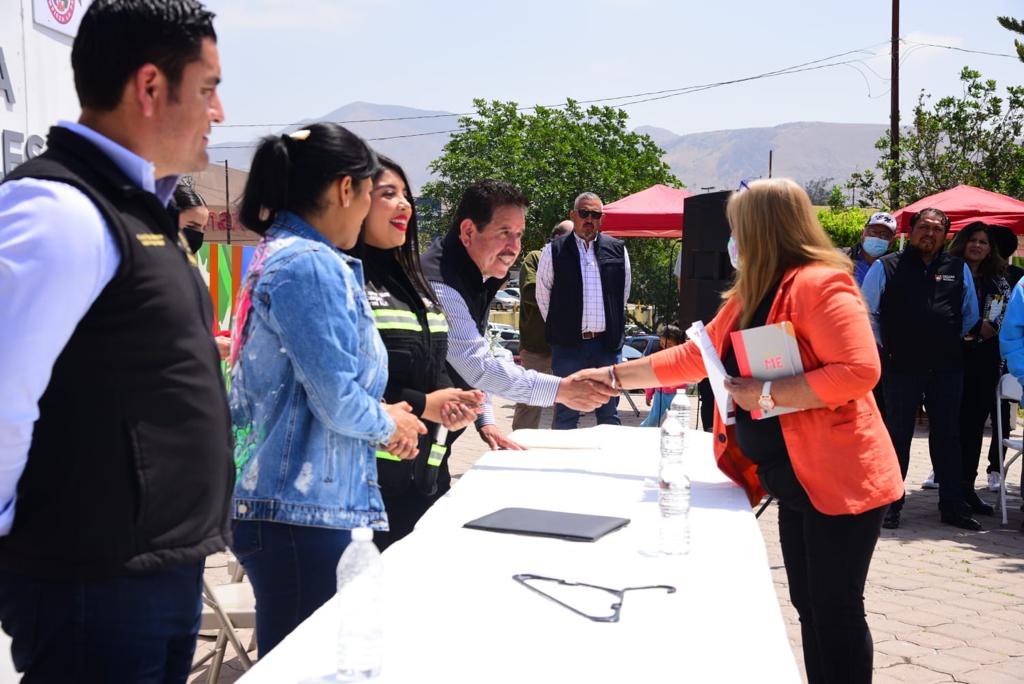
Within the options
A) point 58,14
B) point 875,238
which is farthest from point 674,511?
point 875,238

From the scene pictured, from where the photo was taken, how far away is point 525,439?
13.1 feet

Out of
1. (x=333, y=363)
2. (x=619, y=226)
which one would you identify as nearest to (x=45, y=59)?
(x=333, y=363)

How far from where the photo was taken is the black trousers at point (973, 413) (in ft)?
22.4

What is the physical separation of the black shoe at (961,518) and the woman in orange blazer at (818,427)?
153 inches

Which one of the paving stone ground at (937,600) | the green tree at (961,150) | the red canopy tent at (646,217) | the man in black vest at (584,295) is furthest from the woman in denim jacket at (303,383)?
the green tree at (961,150)

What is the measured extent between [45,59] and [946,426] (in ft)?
17.8

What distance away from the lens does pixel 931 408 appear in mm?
6203

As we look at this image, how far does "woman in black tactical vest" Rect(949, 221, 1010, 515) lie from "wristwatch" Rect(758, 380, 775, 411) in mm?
4508

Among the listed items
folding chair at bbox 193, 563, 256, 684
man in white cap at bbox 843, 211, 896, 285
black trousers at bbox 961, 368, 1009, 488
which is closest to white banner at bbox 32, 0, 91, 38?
folding chair at bbox 193, 563, 256, 684

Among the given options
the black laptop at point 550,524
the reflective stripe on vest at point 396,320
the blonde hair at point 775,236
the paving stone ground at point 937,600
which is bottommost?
the paving stone ground at point 937,600

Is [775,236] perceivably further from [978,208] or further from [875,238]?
[978,208]

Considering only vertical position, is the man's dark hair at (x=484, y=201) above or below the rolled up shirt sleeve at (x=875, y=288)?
above

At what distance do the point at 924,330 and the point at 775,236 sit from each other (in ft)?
11.7

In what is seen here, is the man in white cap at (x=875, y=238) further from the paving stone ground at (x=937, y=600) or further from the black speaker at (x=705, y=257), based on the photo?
the paving stone ground at (x=937, y=600)
